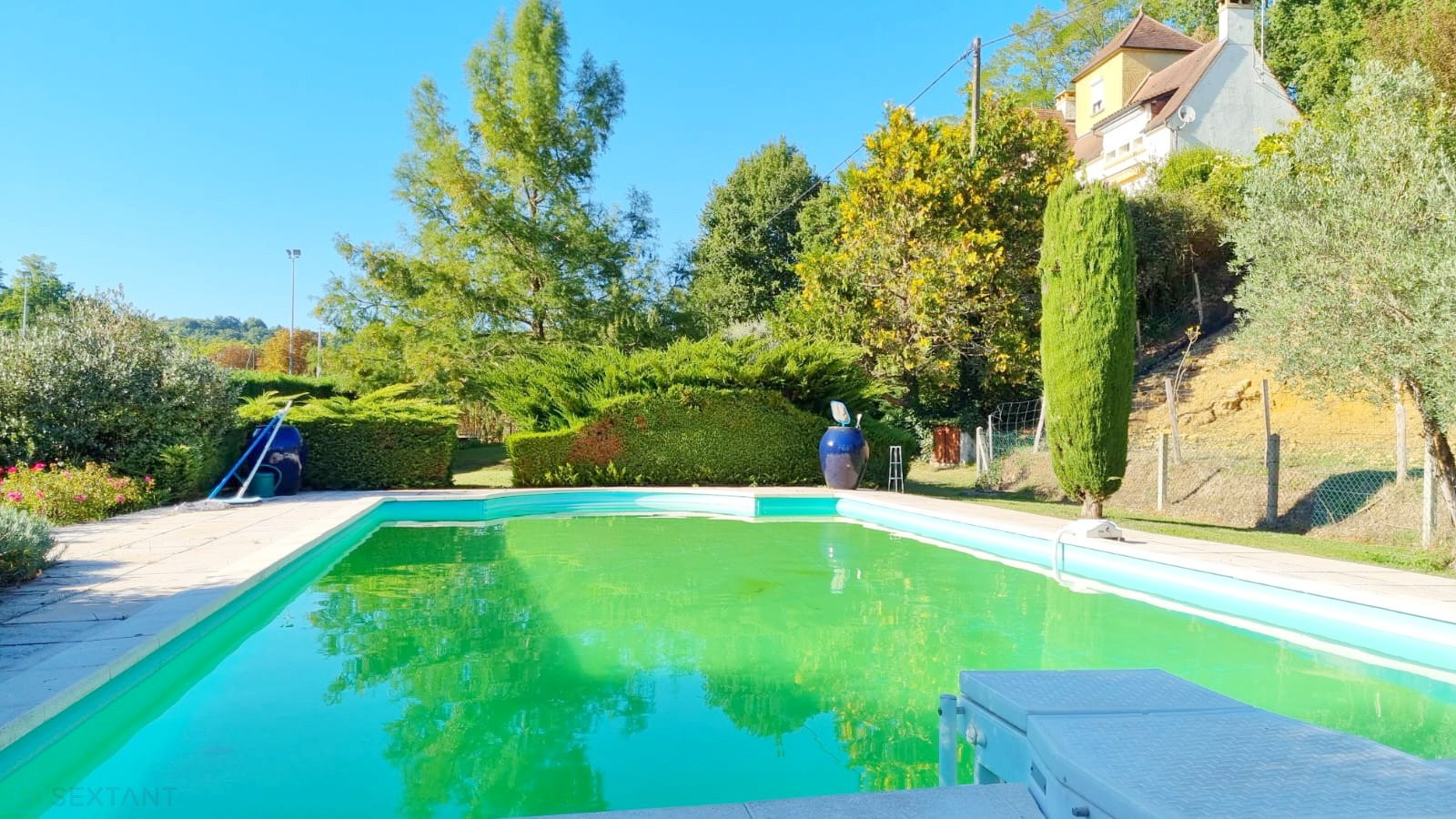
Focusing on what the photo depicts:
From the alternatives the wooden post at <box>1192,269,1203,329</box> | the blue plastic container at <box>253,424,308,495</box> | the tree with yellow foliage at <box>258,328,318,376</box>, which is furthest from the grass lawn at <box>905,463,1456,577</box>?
the tree with yellow foliage at <box>258,328,318,376</box>

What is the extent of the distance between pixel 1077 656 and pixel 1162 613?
1638mm

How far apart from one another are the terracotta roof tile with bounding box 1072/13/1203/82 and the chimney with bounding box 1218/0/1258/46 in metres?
4.02

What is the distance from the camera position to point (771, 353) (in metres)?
15.1

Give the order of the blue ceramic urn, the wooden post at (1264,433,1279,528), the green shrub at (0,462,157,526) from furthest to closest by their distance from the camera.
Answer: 1. the blue ceramic urn
2. the wooden post at (1264,433,1279,528)
3. the green shrub at (0,462,157,526)

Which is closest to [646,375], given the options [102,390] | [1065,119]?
[102,390]

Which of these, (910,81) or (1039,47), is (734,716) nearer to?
(910,81)

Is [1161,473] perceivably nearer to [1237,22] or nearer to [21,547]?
[21,547]

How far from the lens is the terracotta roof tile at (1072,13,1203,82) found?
32344 mm

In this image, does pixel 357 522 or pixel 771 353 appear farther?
pixel 771 353

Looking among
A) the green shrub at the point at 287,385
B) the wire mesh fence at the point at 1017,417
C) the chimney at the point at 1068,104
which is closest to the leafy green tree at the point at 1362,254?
the wire mesh fence at the point at 1017,417

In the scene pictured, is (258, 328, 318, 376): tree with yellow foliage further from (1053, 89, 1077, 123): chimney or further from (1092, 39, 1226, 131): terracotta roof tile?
(1092, 39, 1226, 131): terracotta roof tile

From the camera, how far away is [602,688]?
445 cm

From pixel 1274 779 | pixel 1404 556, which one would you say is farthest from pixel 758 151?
pixel 1274 779

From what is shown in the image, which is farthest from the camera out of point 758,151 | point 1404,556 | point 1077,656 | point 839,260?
point 758,151
